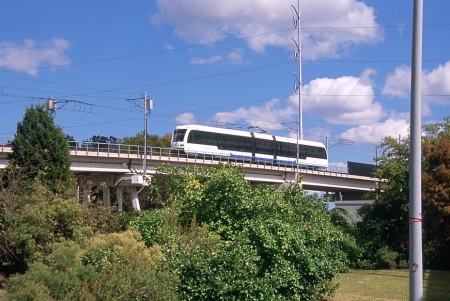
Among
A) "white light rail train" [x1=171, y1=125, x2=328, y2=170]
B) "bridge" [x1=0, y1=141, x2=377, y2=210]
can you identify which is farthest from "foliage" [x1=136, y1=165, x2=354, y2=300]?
"white light rail train" [x1=171, y1=125, x2=328, y2=170]

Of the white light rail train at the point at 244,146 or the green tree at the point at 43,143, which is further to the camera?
the white light rail train at the point at 244,146

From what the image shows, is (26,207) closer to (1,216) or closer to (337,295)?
(1,216)

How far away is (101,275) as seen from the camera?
10.8m

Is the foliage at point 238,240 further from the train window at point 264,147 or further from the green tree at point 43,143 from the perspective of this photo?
the train window at point 264,147

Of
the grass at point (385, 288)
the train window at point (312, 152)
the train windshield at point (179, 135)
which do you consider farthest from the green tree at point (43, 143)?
the train window at point (312, 152)

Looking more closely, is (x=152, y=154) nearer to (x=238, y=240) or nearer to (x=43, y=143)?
(x=43, y=143)

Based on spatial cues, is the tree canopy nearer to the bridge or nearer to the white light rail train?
the bridge

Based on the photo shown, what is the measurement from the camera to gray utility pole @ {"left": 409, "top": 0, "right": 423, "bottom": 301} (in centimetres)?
904

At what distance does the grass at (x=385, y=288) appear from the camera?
67.9 feet

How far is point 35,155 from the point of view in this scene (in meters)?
32.5

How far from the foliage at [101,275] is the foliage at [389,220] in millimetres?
27463

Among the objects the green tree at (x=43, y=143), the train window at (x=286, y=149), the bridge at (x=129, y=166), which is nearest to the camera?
the green tree at (x=43, y=143)

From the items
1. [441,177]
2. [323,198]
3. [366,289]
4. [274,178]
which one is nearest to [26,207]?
[323,198]

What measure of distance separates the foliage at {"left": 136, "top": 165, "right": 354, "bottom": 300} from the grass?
4199 mm
